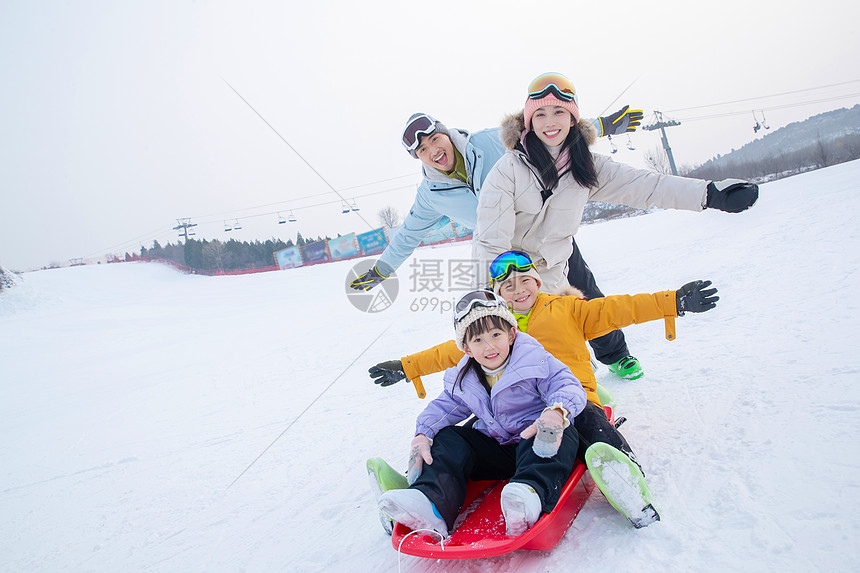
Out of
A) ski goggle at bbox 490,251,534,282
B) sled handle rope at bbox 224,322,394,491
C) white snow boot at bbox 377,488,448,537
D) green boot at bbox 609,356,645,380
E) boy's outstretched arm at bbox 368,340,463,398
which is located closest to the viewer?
white snow boot at bbox 377,488,448,537

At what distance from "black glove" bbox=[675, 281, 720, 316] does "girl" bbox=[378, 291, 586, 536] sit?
599mm

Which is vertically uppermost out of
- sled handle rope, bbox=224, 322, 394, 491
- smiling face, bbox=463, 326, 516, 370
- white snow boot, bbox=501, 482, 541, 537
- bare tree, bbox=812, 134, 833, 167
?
smiling face, bbox=463, 326, 516, 370

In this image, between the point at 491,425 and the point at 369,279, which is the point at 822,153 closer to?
the point at 369,279

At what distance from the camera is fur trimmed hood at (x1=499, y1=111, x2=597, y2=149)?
8.09 ft

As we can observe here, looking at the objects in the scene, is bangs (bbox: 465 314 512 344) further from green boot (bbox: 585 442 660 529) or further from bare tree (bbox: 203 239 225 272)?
bare tree (bbox: 203 239 225 272)

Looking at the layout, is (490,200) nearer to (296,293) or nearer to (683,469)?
(683,469)

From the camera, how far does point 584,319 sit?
2.23 m

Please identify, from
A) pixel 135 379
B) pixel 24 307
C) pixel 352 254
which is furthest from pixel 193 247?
pixel 135 379

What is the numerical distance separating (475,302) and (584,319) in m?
0.63

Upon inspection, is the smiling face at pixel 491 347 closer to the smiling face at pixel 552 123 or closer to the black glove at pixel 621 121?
the smiling face at pixel 552 123

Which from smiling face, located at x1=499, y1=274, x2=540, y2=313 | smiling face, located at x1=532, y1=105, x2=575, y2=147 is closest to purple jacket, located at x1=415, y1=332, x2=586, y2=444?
smiling face, located at x1=499, y1=274, x2=540, y2=313

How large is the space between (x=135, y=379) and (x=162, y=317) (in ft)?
22.0

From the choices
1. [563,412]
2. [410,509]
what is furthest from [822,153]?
[410,509]

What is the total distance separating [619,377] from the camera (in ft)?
10.1
